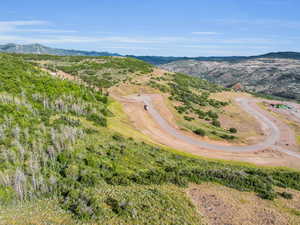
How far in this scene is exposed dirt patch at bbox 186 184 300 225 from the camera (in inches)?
640

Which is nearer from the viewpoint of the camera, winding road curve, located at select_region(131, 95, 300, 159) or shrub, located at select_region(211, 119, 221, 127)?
winding road curve, located at select_region(131, 95, 300, 159)

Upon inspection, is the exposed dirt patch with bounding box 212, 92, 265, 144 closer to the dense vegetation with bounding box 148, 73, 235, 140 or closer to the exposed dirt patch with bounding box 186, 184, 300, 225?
the dense vegetation with bounding box 148, 73, 235, 140

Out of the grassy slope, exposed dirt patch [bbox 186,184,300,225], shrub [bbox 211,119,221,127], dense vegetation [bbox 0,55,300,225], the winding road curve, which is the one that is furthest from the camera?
shrub [bbox 211,119,221,127]

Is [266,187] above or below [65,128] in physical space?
below

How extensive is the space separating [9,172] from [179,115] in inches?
1581

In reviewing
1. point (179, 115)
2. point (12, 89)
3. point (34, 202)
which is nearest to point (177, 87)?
point (179, 115)

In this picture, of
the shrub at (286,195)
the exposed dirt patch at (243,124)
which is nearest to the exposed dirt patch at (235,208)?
the shrub at (286,195)

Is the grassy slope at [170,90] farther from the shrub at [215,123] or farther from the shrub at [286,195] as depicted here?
the shrub at [286,195]

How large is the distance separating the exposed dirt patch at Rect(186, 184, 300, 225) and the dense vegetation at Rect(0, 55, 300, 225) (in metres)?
1.09

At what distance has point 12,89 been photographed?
29922 mm

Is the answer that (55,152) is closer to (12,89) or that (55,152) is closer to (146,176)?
(146,176)

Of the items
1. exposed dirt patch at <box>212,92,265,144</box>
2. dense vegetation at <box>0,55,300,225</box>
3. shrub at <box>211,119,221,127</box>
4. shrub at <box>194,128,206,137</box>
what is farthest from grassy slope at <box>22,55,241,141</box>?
dense vegetation at <box>0,55,300,225</box>

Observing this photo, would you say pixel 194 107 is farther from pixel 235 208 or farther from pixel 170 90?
pixel 235 208

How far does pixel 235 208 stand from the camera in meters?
17.5
